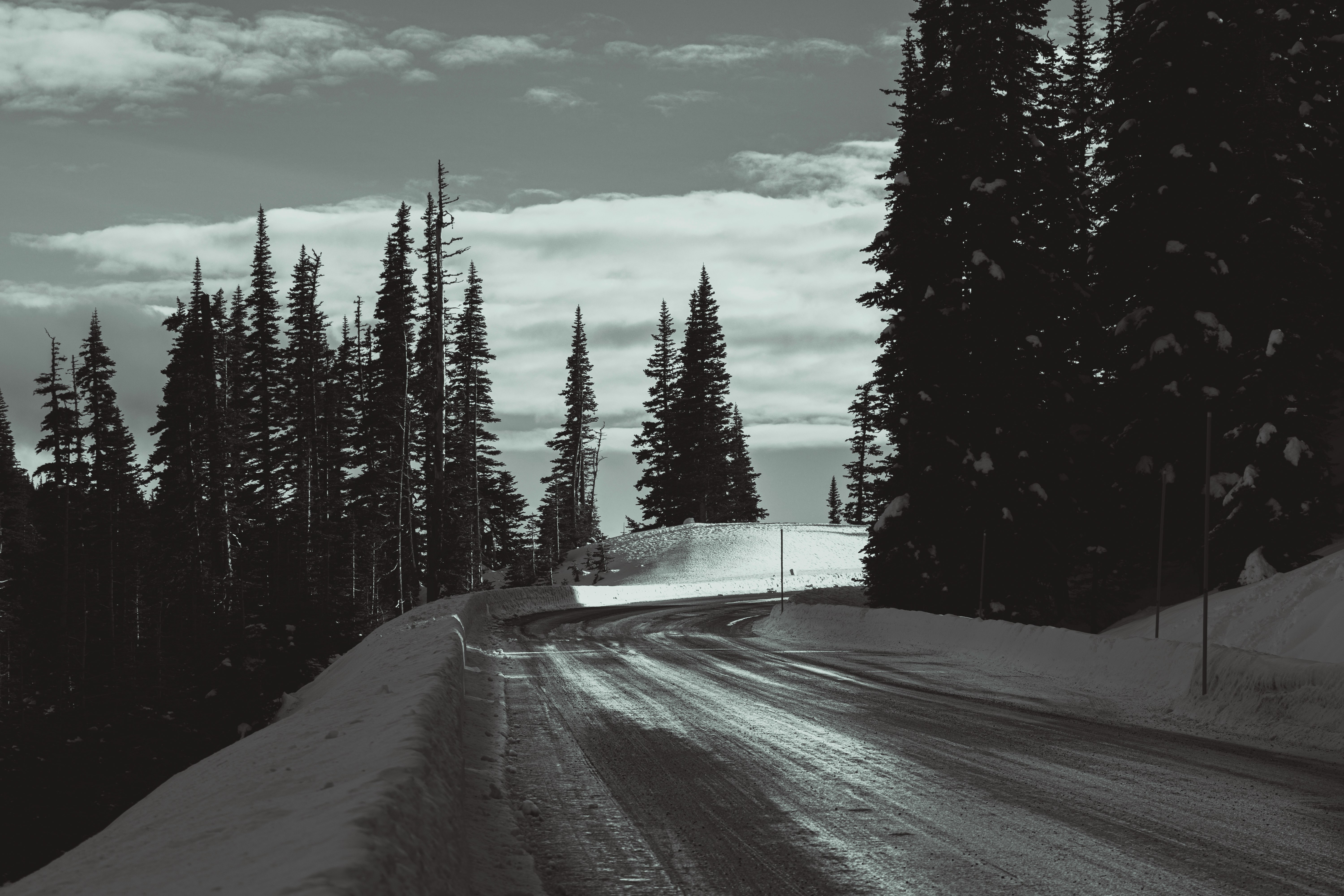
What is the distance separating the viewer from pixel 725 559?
204ft

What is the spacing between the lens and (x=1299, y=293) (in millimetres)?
21719

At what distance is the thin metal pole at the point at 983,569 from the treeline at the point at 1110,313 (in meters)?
0.16

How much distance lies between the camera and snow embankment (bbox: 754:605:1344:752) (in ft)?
31.8

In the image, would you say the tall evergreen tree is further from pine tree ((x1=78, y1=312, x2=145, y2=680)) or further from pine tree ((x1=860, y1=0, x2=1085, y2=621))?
pine tree ((x1=860, y1=0, x2=1085, y2=621))

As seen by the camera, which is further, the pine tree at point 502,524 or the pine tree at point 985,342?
the pine tree at point 502,524

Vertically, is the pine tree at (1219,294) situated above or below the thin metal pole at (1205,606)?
above

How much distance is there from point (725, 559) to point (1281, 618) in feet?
152

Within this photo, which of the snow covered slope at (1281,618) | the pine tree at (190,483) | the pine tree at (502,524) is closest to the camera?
the snow covered slope at (1281,618)

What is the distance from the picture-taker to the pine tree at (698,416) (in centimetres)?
8044

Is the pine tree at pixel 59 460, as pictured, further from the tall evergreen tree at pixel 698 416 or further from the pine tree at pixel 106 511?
the tall evergreen tree at pixel 698 416

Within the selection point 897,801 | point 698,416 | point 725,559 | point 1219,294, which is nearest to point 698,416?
point 698,416

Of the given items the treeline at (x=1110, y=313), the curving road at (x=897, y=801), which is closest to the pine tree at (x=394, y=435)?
the treeline at (x=1110, y=313)

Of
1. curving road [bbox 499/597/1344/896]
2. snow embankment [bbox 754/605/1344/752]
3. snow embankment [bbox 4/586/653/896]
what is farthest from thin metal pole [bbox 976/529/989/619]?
snow embankment [bbox 4/586/653/896]

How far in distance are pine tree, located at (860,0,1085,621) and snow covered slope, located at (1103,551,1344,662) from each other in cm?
512
